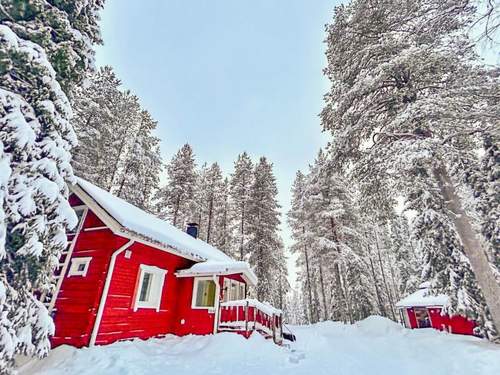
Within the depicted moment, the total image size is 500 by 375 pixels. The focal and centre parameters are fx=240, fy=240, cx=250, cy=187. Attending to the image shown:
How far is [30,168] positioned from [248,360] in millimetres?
6288

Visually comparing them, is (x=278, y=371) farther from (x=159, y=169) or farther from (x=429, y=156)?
(x=159, y=169)

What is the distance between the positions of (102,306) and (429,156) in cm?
994

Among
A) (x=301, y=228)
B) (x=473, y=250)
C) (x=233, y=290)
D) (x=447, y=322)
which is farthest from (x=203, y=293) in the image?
(x=447, y=322)

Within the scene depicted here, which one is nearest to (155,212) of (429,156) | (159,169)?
(159,169)

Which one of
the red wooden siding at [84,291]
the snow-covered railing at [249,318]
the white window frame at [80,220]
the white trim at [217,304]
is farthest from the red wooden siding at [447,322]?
the white window frame at [80,220]

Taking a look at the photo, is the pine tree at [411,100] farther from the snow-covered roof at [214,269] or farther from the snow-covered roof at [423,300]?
the snow-covered roof at [423,300]

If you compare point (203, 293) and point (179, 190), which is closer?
point (203, 293)

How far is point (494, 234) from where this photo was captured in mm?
10398

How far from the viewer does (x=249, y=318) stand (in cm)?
990

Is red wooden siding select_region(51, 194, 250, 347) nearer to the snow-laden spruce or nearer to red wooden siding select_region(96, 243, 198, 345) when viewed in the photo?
red wooden siding select_region(96, 243, 198, 345)

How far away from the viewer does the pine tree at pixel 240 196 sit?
2092 cm

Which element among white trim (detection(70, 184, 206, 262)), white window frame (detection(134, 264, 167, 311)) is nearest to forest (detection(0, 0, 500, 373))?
white trim (detection(70, 184, 206, 262))

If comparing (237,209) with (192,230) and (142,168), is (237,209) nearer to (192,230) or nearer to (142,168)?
(192,230)

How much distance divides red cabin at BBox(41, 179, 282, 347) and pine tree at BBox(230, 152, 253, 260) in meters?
9.81
